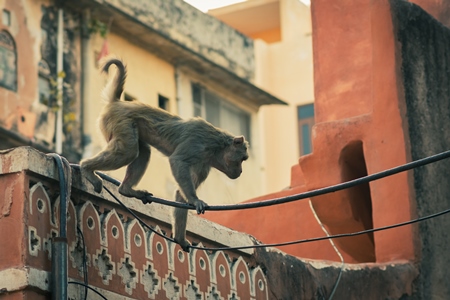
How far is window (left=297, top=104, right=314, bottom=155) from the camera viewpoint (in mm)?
32625

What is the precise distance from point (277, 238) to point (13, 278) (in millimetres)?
6757

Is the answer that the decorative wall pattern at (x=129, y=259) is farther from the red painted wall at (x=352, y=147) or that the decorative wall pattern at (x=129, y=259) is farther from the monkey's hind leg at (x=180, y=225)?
the red painted wall at (x=352, y=147)

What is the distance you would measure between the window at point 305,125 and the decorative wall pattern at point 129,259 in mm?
20407

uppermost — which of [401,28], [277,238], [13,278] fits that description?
[401,28]

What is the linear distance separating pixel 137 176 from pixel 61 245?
3.75ft

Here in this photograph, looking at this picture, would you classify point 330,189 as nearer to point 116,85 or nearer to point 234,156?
point 234,156

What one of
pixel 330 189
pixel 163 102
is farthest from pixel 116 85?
pixel 163 102

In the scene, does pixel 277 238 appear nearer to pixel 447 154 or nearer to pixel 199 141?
pixel 199 141

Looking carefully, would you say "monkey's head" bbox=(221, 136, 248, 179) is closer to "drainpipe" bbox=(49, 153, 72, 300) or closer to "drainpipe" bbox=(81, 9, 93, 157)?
"drainpipe" bbox=(49, 153, 72, 300)

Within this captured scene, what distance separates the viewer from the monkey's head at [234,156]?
10.8m

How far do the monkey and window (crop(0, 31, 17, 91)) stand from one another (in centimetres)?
1224

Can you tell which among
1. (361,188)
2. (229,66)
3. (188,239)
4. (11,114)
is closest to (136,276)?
(188,239)

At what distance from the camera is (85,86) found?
24.4m

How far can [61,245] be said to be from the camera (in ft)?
31.9
